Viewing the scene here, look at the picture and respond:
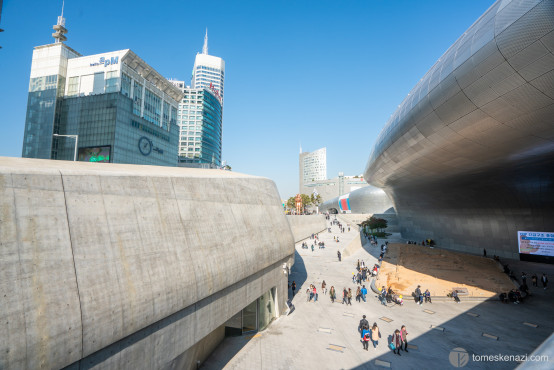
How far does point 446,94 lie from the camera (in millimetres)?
14852

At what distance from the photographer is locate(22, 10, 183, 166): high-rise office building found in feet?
213

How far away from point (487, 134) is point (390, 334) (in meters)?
12.6

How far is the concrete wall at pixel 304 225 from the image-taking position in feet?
142

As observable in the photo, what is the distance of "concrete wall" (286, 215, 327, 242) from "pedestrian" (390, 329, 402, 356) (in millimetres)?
26729

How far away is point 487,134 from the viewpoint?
1523 centimetres

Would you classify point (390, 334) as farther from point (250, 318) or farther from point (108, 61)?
point (108, 61)

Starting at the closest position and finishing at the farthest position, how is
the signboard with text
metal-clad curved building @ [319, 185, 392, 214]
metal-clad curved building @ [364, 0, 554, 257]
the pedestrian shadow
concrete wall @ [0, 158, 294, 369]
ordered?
1. concrete wall @ [0, 158, 294, 369]
2. metal-clad curved building @ [364, 0, 554, 257]
3. the signboard with text
4. the pedestrian shadow
5. metal-clad curved building @ [319, 185, 392, 214]

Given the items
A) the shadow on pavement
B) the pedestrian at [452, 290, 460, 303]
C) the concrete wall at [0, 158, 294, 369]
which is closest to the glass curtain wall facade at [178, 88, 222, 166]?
the pedestrian at [452, 290, 460, 303]

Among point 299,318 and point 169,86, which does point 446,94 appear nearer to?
point 299,318

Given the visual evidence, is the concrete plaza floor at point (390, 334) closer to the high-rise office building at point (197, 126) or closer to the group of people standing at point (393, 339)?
the group of people standing at point (393, 339)

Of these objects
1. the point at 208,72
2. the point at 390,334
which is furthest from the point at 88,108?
the point at 208,72

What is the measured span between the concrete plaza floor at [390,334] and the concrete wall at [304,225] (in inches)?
812

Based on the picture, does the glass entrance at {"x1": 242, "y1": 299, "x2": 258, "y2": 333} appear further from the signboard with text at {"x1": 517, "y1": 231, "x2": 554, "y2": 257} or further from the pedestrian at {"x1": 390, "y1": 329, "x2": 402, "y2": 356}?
the signboard with text at {"x1": 517, "y1": 231, "x2": 554, "y2": 257}

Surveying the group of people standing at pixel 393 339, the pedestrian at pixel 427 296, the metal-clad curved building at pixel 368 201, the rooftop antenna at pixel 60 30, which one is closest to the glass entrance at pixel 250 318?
the group of people standing at pixel 393 339
